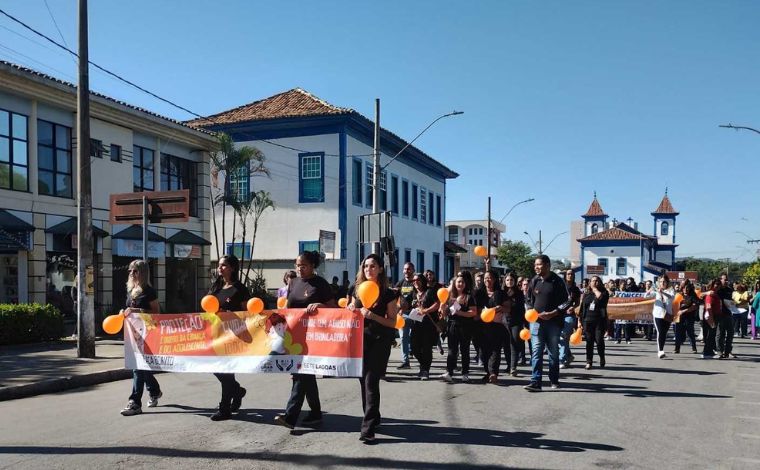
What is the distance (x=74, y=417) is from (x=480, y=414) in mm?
4700

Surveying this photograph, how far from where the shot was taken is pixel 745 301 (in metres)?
22.2

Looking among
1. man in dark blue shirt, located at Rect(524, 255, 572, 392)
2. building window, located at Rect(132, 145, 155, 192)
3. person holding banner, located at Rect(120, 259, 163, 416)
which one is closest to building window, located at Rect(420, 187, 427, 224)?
building window, located at Rect(132, 145, 155, 192)

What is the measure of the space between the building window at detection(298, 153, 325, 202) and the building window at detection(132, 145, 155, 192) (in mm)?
9165

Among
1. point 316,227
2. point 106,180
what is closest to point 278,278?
point 316,227

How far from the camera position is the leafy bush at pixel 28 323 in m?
14.2

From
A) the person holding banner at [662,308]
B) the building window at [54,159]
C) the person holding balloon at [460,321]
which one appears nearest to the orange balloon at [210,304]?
the person holding balloon at [460,321]

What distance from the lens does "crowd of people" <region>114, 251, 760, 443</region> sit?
22.0 feet

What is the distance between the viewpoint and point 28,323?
14.8 metres

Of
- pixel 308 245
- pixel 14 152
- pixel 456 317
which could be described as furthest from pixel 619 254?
pixel 456 317

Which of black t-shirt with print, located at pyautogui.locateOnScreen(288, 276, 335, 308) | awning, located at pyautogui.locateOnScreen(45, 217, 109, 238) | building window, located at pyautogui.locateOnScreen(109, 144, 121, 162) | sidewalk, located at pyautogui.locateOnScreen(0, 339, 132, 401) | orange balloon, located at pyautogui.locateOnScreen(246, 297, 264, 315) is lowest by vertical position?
sidewalk, located at pyautogui.locateOnScreen(0, 339, 132, 401)

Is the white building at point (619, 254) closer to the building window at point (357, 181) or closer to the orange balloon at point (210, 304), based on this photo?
the building window at point (357, 181)

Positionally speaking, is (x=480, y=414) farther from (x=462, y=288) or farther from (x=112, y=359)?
(x=112, y=359)

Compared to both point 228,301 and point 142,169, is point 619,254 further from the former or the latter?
point 228,301

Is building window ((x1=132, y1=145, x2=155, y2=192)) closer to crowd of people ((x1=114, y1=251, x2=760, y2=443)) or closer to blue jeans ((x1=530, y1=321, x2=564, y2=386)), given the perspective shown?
crowd of people ((x1=114, y1=251, x2=760, y2=443))
